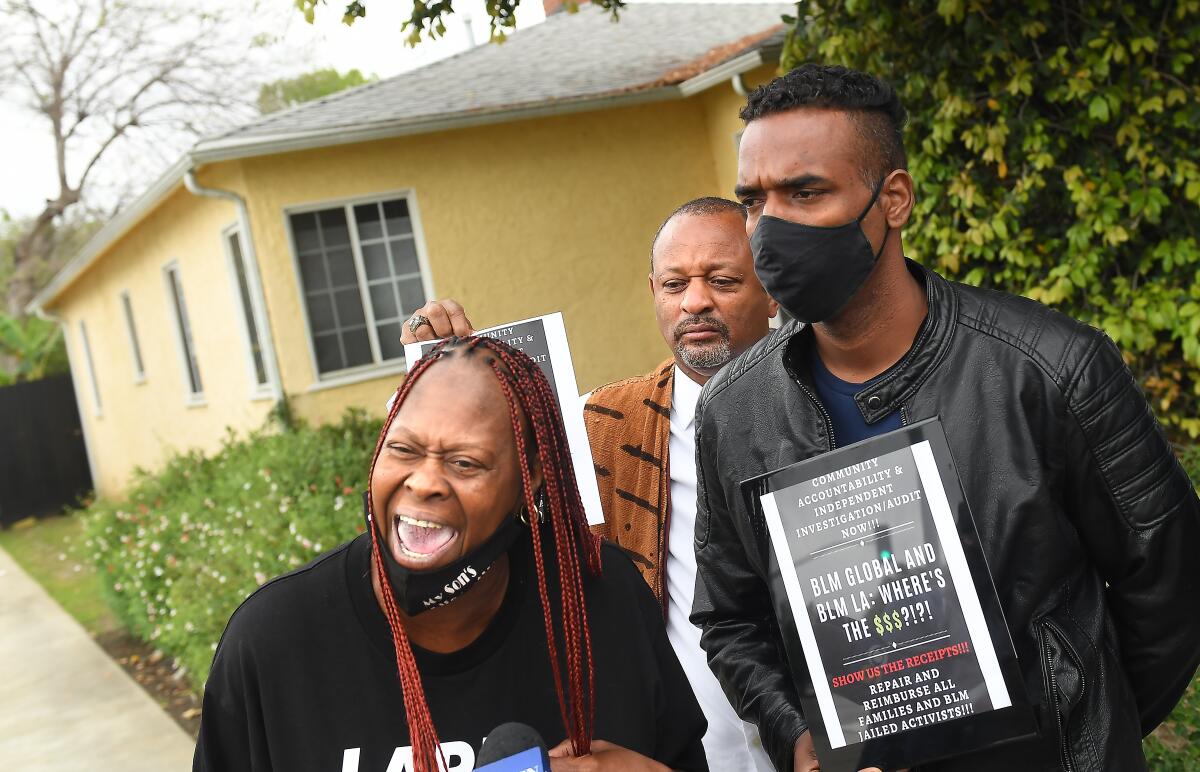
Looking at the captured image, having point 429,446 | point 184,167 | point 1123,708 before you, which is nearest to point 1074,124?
point 1123,708

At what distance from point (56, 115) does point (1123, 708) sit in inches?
1407

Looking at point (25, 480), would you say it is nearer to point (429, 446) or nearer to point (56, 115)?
point (56, 115)

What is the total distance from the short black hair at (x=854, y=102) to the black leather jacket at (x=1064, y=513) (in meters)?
0.26

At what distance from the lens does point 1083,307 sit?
6.39 meters

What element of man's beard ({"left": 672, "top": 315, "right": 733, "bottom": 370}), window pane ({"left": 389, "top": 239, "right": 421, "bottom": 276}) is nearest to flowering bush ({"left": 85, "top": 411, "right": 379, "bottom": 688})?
window pane ({"left": 389, "top": 239, "right": 421, "bottom": 276})

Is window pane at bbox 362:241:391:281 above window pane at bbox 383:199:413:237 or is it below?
below

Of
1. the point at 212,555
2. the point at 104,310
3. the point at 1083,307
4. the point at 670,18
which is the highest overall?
the point at 670,18

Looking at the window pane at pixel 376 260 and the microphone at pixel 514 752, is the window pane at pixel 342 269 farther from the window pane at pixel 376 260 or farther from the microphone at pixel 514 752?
the microphone at pixel 514 752

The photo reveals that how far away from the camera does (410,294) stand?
1314 cm

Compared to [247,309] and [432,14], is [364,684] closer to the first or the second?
[432,14]

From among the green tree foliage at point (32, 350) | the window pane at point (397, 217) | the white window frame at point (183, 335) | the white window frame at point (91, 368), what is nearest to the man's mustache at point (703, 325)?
the window pane at point (397, 217)

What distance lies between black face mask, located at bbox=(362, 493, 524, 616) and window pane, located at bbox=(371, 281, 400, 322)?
11418 mm

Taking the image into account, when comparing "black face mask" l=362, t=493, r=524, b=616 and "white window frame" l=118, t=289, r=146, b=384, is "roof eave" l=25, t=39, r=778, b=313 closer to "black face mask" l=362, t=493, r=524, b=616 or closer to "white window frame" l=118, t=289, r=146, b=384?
"white window frame" l=118, t=289, r=146, b=384

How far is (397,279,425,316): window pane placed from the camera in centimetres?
1310
